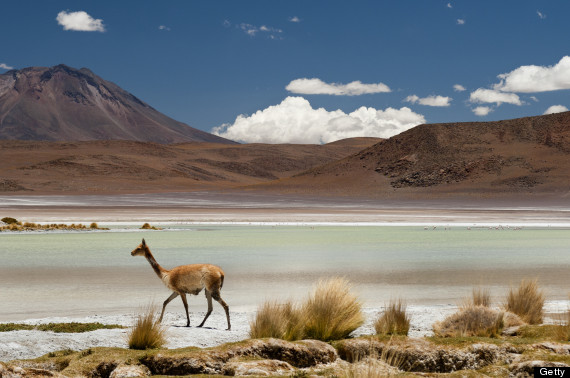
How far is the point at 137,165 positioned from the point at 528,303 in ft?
416

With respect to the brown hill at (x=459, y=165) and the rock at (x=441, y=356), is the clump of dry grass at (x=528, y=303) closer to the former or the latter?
the rock at (x=441, y=356)

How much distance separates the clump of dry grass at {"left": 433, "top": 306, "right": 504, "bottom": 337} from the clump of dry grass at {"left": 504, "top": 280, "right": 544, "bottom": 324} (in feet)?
3.25

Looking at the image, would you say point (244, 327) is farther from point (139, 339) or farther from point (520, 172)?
point (520, 172)

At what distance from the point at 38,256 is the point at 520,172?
70781 mm

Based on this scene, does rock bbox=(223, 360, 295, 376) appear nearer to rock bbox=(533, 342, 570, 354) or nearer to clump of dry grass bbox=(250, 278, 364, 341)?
clump of dry grass bbox=(250, 278, 364, 341)

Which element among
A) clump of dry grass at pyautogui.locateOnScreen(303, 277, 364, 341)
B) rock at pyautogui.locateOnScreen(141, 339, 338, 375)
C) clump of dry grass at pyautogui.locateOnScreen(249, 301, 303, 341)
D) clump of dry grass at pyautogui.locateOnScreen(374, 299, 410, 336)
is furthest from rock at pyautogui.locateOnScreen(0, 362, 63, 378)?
clump of dry grass at pyautogui.locateOnScreen(374, 299, 410, 336)

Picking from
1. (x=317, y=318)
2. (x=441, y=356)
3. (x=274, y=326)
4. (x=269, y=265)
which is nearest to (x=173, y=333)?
(x=274, y=326)

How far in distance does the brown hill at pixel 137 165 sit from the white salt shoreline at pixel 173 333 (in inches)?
3507

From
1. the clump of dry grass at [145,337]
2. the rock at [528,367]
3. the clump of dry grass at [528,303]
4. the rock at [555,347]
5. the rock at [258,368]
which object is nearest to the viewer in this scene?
the rock at [528,367]

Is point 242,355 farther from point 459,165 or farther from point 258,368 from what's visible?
point 459,165

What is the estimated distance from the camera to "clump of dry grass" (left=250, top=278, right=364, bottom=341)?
733cm

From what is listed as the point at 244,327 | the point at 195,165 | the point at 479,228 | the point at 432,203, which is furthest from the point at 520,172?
the point at 195,165

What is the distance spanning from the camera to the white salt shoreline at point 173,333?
6.99 m

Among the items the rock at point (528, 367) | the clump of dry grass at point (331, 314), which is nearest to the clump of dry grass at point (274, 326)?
the clump of dry grass at point (331, 314)
